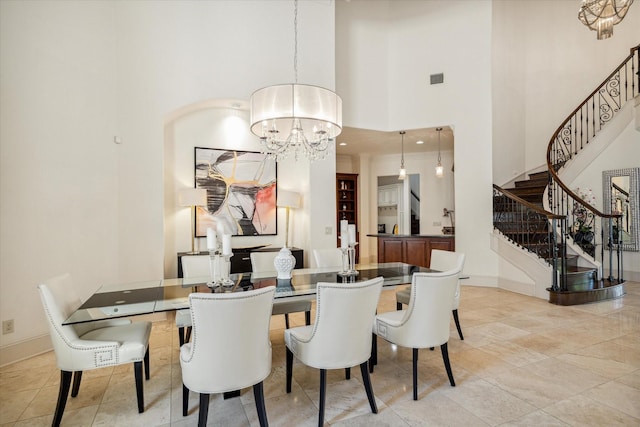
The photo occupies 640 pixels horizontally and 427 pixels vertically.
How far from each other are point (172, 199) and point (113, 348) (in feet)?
9.75

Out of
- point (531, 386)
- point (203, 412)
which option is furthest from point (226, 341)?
point (531, 386)

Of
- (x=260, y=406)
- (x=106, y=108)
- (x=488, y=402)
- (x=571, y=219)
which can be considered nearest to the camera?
(x=260, y=406)

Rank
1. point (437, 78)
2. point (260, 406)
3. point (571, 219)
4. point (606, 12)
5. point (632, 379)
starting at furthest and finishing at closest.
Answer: point (437, 78)
point (571, 219)
point (606, 12)
point (632, 379)
point (260, 406)

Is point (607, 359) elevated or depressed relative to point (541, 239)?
depressed

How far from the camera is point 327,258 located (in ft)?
12.6

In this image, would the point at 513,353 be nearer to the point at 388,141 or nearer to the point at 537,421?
the point at 537,421

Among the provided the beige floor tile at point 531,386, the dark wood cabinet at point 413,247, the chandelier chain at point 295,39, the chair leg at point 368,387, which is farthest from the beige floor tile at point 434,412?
the chandelier chain at point 295,39

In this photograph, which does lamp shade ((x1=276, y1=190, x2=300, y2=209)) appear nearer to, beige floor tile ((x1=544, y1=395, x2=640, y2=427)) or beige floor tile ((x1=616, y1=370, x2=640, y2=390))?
beige floor tile ((x1=544, y1=395, x2=640, y2=427))

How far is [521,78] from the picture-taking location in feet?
23.3

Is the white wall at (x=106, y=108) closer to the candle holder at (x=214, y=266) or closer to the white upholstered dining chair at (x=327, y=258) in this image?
the white upholstered dining chair at (x=327, y=258)

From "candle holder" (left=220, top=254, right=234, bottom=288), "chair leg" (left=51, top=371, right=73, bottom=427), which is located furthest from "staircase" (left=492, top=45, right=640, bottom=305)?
"chair leg" (left=51, top=371, right=73, bottom=427)

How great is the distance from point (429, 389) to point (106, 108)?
4.49m

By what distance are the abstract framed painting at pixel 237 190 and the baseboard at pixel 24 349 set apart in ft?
6.75

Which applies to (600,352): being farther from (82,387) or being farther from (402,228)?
→ (402,228)
